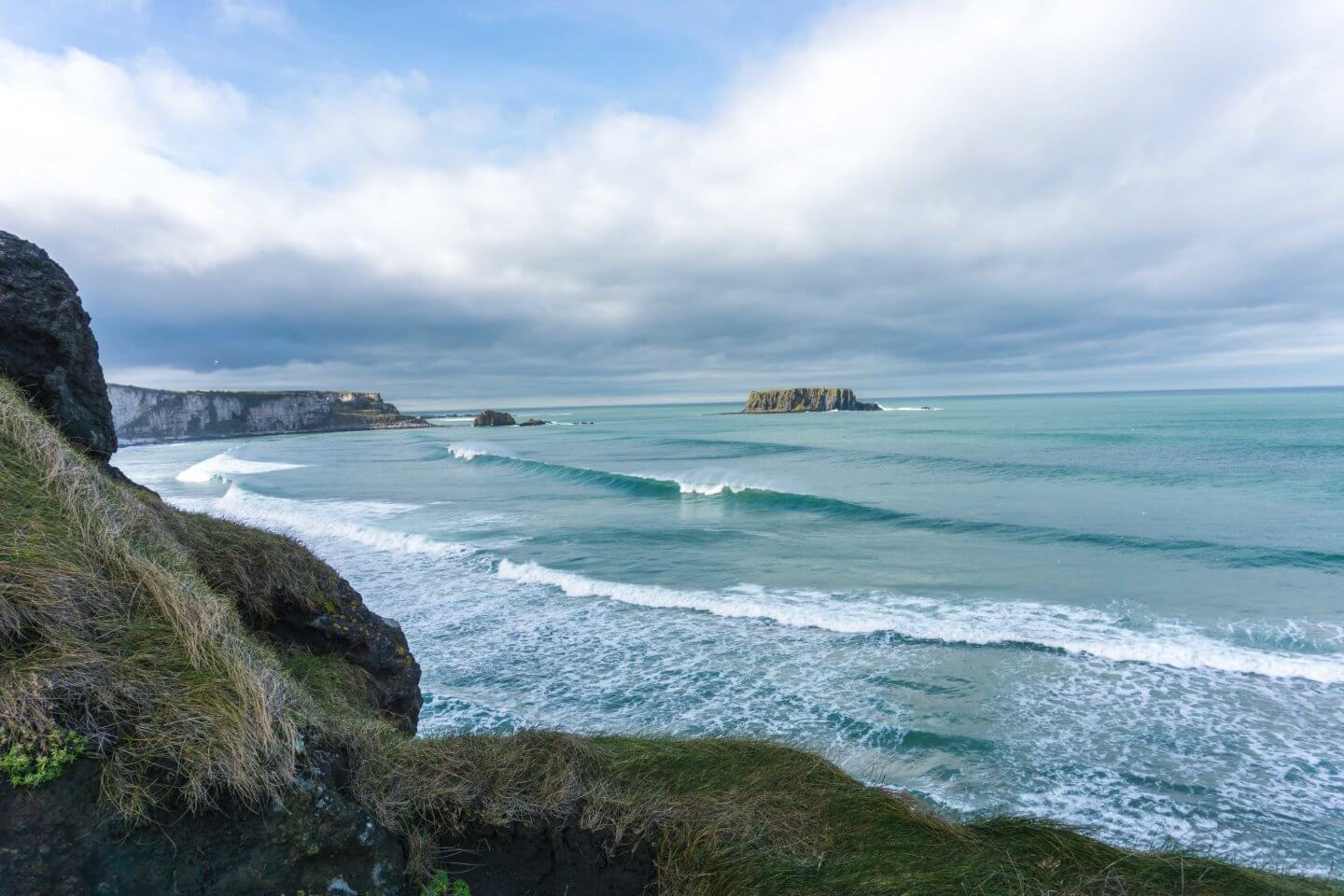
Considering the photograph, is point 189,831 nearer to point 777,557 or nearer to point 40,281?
point 40,281

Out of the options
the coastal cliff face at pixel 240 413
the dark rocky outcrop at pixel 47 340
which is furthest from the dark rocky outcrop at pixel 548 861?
the coastal cliff face at pixel 240 413

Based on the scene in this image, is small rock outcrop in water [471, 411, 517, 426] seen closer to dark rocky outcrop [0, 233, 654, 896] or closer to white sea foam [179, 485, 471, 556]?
white sea foam [179, 485, 471, 556]

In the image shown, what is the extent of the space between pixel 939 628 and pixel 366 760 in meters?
10.8

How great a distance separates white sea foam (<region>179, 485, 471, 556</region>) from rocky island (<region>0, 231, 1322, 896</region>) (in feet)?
47.1

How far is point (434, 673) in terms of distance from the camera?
33.3ft

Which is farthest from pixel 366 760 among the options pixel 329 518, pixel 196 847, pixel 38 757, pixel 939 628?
pixel 329 518

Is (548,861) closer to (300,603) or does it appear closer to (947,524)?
(300,603)

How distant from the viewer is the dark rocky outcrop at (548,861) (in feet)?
12.0

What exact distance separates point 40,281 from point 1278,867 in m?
13.1

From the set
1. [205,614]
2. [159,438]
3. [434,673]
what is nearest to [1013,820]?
[205,614]

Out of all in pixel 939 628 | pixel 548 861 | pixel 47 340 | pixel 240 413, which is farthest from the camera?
pixel 240 413

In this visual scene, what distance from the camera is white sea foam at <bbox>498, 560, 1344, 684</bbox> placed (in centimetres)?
1069

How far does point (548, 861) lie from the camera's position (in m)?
3.80

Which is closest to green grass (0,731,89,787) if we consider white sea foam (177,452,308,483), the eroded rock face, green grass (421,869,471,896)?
green grass (421,869,471,896)
